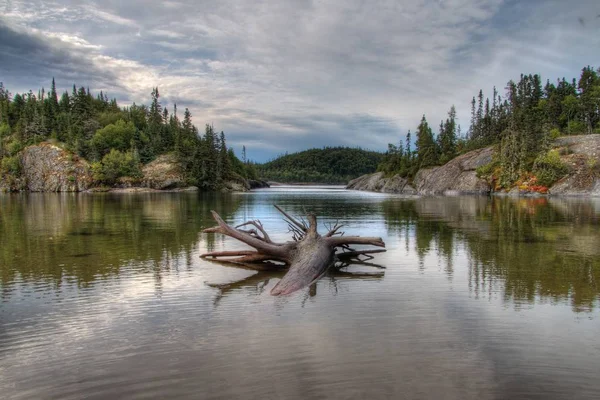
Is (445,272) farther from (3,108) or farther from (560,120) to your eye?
(3,108)

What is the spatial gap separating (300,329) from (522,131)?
111 metres

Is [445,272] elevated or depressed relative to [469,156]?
depressed

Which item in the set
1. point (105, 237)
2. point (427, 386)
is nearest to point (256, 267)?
point (427, 386)

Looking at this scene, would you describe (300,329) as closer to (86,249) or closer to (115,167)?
(86,249)

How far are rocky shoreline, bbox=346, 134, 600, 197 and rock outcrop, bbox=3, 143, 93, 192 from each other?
333 feet

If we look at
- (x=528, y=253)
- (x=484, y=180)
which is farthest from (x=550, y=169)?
(x=528, y=253)

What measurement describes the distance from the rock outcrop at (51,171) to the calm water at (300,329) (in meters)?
128

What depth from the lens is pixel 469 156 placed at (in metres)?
122

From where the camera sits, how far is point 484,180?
351 ft

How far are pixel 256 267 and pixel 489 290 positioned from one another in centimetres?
790

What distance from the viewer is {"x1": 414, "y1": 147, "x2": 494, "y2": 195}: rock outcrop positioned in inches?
4254

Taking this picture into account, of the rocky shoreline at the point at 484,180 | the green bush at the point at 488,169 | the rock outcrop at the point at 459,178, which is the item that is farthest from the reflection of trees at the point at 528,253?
the green bush at the point at 488,169

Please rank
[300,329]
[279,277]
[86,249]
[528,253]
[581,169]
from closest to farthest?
[300,329] → [279,277] → [528,253] → [86,249] → [581,169]


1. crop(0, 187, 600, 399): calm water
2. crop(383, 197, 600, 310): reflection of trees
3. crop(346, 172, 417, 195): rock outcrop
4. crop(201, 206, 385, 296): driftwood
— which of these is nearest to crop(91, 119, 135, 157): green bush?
crop(346, 172, 417, 195): rock outcrop
